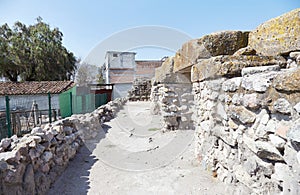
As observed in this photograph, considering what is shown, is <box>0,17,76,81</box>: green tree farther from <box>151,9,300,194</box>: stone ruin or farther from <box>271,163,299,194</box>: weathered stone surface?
<box>271,163,299,194</box>: weathered stone surface

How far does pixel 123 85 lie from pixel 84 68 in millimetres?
8252

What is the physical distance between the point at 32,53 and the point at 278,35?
21.9 meters

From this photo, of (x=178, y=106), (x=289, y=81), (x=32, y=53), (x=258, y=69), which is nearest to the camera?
(x=289, y=81)

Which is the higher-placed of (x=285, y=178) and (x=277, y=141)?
(x=277, y=141)

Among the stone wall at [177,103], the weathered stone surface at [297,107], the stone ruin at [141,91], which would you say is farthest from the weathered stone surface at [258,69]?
the stone ruin at [141,91]

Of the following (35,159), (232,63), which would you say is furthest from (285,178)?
(35,159)

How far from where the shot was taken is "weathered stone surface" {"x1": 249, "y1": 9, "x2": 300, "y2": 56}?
1649 mm

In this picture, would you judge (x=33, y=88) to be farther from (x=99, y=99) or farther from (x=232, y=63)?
(x=232, y=63)

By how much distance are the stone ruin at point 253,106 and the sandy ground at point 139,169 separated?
1.06 ft

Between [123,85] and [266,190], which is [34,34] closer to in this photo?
[123,85]

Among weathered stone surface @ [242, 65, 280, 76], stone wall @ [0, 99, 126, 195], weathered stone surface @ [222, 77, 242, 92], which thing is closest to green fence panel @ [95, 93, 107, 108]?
stone wall @ [0, 99, 126, 195]

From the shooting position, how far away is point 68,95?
27.3 ft

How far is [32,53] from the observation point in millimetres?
19484

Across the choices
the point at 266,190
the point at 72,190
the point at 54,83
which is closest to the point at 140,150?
the point at 72,190
